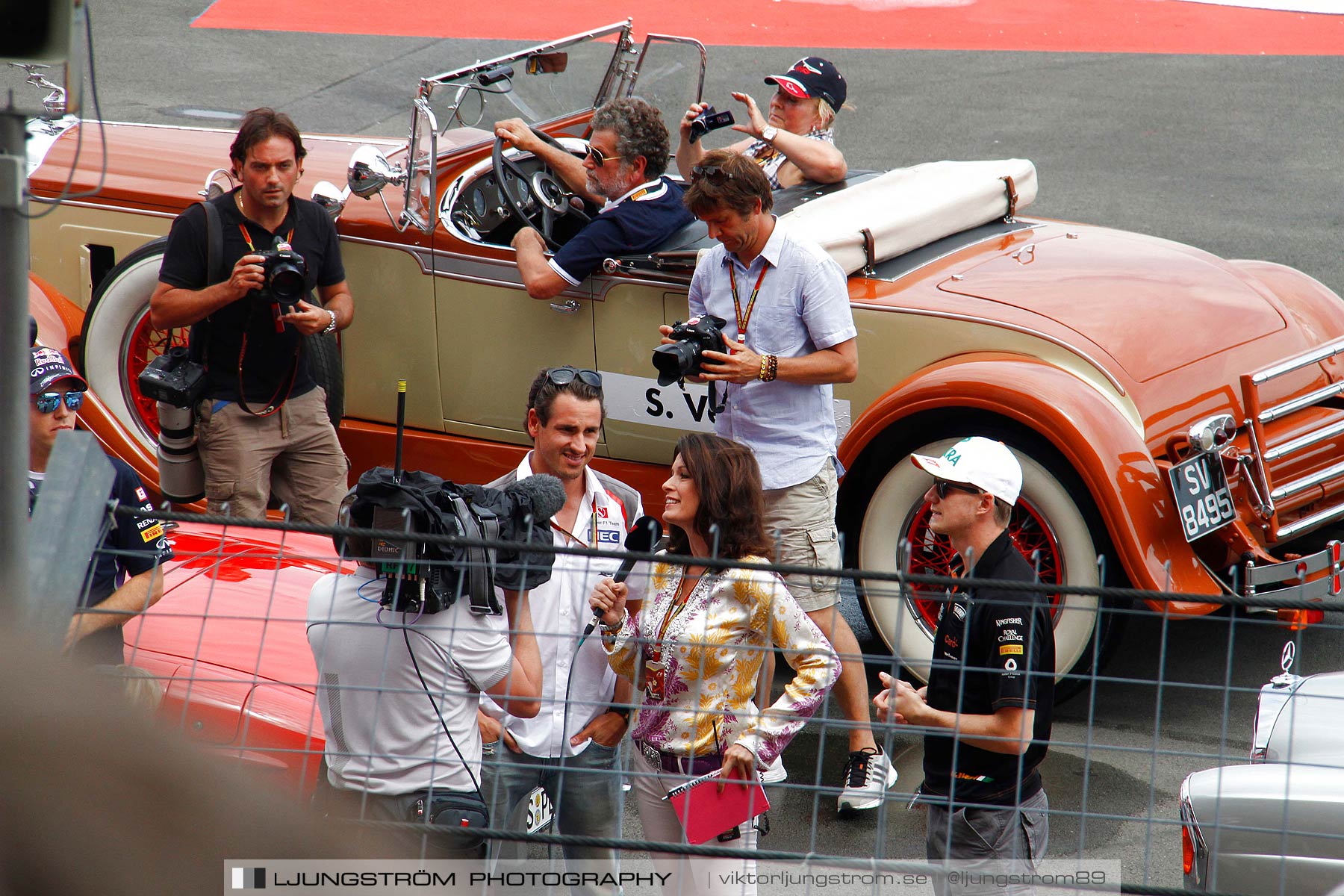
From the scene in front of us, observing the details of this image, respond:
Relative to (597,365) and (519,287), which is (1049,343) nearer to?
(597,365)

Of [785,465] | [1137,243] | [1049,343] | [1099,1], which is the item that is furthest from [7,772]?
[1099,1]

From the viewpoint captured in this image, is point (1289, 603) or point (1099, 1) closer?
point (1289, 603)

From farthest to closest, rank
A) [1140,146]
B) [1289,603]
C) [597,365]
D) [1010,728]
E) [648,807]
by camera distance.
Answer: [1140,146], [597,365], [648,807], [1010,728], [1289,603]

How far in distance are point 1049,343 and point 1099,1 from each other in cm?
1254

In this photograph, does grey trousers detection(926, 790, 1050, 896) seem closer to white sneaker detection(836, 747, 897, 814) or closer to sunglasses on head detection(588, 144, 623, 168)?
white sneaker detection(836, 747, 897, 814)

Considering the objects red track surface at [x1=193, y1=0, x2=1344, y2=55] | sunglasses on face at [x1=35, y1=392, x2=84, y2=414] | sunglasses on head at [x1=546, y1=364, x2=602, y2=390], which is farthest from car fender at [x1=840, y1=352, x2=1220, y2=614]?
red track surface at [x1=193, y1=0, x2=1344, y2=55]

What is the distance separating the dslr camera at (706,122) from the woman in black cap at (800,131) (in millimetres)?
21

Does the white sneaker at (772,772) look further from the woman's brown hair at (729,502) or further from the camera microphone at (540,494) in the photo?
the camera microphone at (540,494)

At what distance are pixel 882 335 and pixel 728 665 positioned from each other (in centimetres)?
212

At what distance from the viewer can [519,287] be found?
17.7 ft

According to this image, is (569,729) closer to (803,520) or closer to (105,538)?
(105,538)

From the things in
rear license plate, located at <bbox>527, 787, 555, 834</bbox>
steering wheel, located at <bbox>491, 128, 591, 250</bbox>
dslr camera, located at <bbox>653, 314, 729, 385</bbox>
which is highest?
steering wheel, located at <bbox>491, 128, 591, 250</bbox>

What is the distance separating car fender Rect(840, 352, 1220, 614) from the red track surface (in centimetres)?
1012

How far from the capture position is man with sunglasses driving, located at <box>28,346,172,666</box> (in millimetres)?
3297
